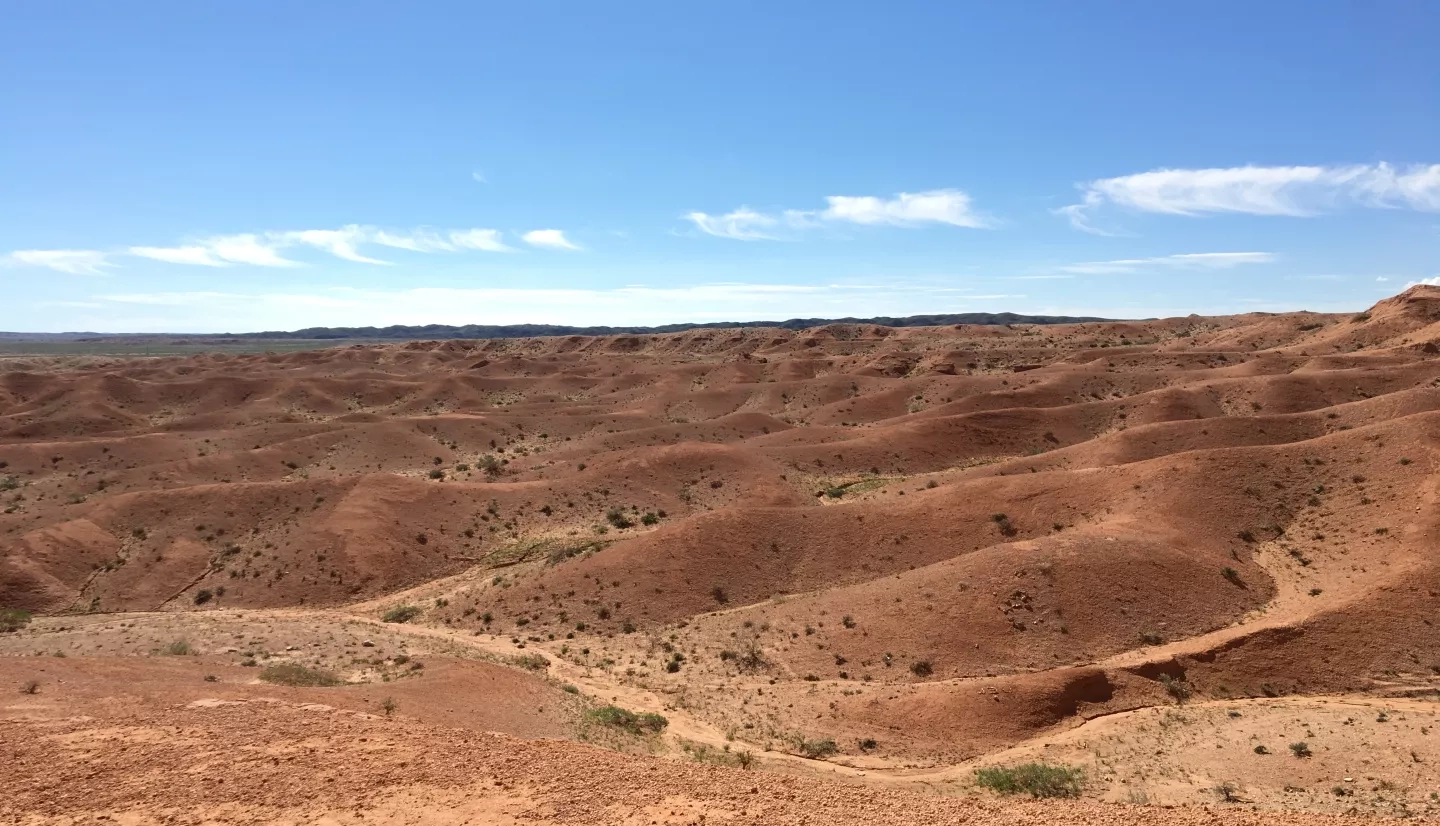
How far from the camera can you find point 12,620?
1133 inches

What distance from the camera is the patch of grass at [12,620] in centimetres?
2805

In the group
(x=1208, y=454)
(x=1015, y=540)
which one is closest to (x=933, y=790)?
(x=1015, y=540)

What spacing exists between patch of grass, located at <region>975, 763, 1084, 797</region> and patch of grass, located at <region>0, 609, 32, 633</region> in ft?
107

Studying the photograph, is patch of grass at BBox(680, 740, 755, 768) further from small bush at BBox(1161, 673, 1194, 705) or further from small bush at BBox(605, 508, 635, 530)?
small bush at BBox(605, 508, 635, 530)

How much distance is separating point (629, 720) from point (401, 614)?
51.2 ft

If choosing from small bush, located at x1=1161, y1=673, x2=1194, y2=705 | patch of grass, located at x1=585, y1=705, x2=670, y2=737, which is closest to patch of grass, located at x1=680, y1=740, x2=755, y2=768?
patch of grass, located at x1=585, y1=705, x2=670, y2=737

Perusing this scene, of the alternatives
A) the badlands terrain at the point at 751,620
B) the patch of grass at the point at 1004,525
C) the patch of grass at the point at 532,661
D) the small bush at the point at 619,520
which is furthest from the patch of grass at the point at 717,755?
the small bush at the point at 619,520

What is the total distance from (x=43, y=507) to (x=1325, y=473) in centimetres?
6336

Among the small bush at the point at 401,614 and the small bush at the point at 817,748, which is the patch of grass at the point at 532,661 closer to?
the small bush at the point at 401,614

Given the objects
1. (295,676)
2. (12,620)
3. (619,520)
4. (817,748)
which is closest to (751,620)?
(817,748)

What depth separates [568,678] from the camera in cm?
2470

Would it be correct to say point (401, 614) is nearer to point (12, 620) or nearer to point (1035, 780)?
point (12, 620)

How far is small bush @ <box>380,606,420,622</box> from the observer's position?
1237 inches

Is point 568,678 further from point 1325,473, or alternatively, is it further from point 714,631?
point 1325,473
